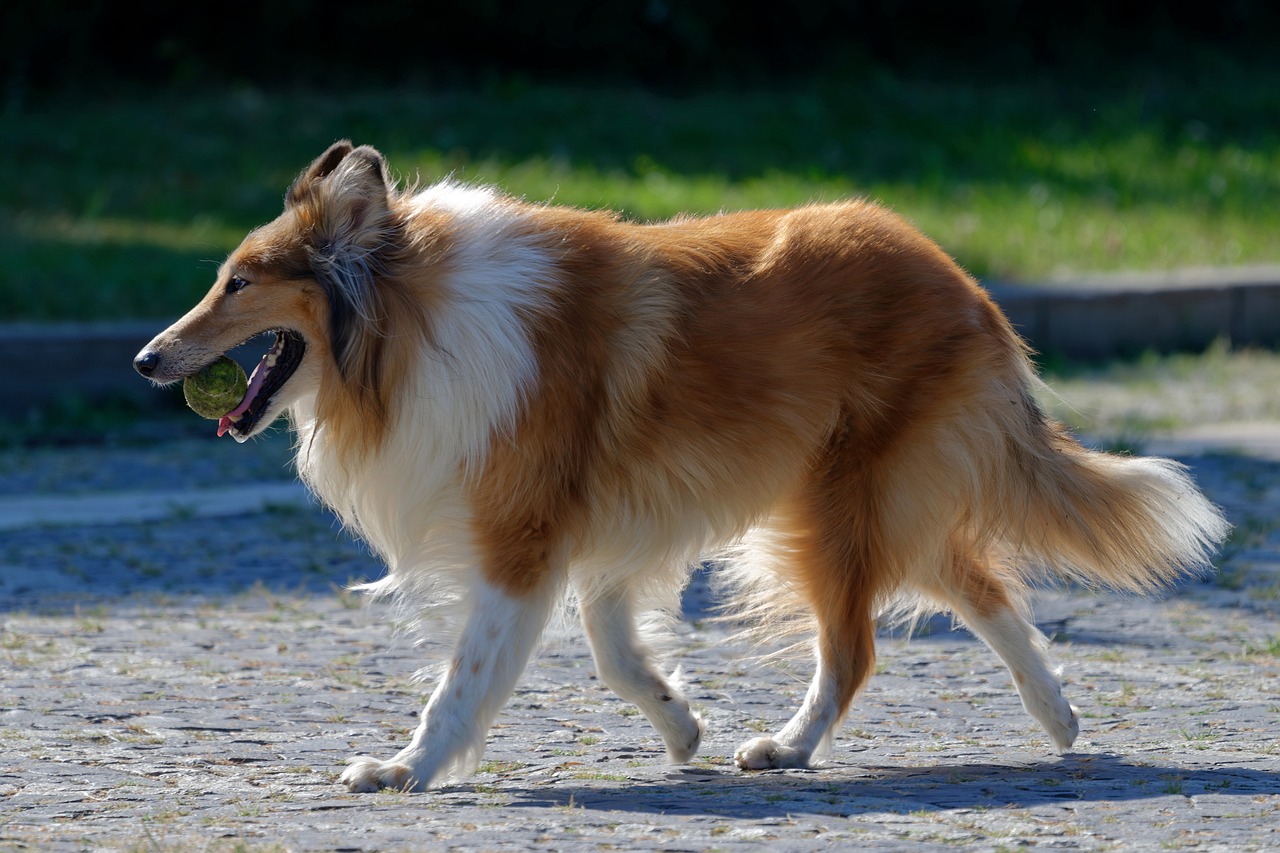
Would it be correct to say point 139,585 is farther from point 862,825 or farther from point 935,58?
point 935,58

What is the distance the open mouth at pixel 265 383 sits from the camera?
4.19 m

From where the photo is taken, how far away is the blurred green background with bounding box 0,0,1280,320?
489 inches

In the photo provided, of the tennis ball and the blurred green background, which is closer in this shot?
the tennis ball

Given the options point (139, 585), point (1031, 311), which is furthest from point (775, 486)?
point (1031, 311)

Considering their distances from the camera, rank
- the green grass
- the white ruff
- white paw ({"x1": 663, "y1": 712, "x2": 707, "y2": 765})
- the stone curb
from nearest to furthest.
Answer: the white ruff, white paw ({"x1": 663, "y1": 712, "x2": 707, "y2": 765}), the stone curb, the green grass

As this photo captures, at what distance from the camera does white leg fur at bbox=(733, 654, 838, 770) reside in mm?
4281

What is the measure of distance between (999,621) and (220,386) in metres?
2.12

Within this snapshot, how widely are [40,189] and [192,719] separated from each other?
9397 mm

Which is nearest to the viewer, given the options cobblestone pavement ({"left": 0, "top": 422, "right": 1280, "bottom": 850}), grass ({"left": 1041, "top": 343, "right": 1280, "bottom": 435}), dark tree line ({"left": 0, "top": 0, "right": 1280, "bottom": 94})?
cobblestone pavement ({"left": 0, "top": 422, "right": 1280, "bottom": 850})

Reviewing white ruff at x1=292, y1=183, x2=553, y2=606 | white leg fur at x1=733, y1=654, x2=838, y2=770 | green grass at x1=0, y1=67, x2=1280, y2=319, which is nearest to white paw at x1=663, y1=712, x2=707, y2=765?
white leg fur at x1=733, y1=654, x2=838, y2=770

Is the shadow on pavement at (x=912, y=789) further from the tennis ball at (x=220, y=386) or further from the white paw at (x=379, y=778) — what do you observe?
the tennis ball at (x=220, y=386)

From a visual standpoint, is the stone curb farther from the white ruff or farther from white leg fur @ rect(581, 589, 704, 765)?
the white ruff

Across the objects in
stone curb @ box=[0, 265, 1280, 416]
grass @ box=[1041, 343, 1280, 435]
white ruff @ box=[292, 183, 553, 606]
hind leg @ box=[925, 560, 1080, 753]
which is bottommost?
grass @ box=[1041, 343, 1280, 435]

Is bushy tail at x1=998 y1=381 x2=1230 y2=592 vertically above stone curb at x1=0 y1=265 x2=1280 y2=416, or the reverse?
bushy tail at x1=998 y1=381 x2=1230 y2=592
